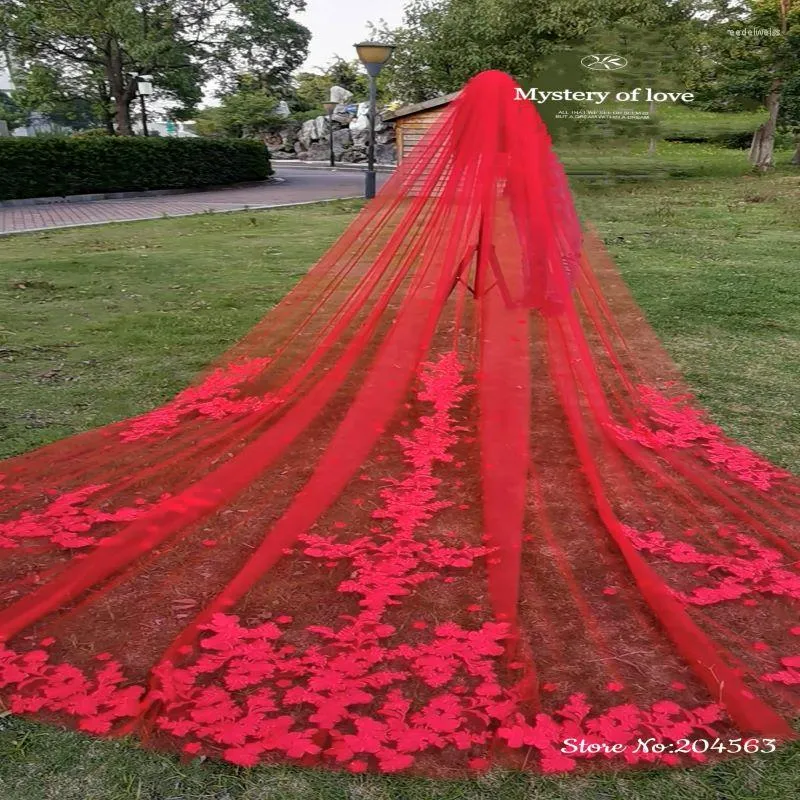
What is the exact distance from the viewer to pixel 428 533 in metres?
2.59

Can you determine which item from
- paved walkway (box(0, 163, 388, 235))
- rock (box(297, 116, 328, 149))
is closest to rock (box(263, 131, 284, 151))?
rock (box(297, 116, 328, 149))

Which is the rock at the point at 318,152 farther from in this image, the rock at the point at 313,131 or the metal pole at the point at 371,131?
the metal pole at the point at 371,131

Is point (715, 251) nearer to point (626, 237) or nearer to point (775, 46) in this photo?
point (626, 237)

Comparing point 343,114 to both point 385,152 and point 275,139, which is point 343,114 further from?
point 385,152

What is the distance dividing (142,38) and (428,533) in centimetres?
2066

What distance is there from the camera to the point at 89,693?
1.85 m

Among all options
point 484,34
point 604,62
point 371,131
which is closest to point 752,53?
point 484,34

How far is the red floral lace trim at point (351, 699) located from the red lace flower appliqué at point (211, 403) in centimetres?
146

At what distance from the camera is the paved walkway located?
12087 mm

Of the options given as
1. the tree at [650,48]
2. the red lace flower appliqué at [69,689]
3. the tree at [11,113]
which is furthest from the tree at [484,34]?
the tree at [11,113]

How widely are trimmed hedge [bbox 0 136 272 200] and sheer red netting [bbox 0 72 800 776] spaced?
12.9m

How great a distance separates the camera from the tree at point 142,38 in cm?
1783

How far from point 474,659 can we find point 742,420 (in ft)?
8.42

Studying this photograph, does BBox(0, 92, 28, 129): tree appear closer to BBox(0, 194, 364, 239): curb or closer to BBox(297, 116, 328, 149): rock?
BBox(297, 116, 328, 149): rock
